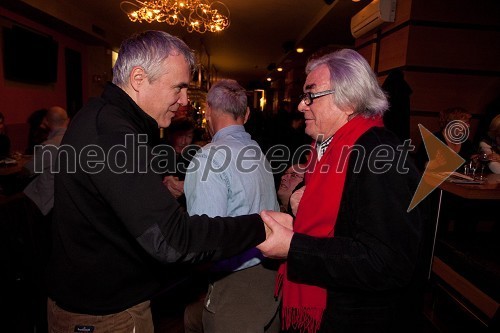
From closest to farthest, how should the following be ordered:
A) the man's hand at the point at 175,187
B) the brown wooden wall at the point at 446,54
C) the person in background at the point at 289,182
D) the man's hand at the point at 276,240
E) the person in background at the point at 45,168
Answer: the man's hand at the point at 276,240 → the man's hand at the point at 175,187 → the person in background at the point at 289,182 → the person in background at the point at 45,168 → the brown wooden wall at the point at 446,54

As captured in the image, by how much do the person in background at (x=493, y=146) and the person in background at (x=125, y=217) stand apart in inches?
112

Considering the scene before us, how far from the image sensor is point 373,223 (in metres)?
0.98

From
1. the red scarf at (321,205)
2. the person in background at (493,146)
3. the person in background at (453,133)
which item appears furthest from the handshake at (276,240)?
the person in background at (453,133)

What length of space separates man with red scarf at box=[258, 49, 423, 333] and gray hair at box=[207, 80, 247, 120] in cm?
47

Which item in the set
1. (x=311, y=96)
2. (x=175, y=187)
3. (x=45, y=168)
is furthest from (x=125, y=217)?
(x=45, y=168)

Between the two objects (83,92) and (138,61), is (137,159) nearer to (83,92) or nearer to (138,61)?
(138,61)

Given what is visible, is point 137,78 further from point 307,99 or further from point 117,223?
point 307,99

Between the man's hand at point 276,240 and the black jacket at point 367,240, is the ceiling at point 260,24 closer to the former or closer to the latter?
the black jacket at point 367,240

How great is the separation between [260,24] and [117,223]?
7.49m

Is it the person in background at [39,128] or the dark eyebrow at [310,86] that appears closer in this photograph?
the dark eyebrow at [310,86]

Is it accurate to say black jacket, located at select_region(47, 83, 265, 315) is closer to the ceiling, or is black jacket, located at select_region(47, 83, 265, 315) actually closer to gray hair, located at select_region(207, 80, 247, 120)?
gray hair, located at select_region(207, 80, 247, 120)

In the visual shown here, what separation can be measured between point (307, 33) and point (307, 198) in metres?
7.04

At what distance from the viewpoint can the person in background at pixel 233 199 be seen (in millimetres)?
1510

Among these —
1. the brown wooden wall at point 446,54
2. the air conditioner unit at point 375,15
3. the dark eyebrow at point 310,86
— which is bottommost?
the dark eyebrow at point 310,86
